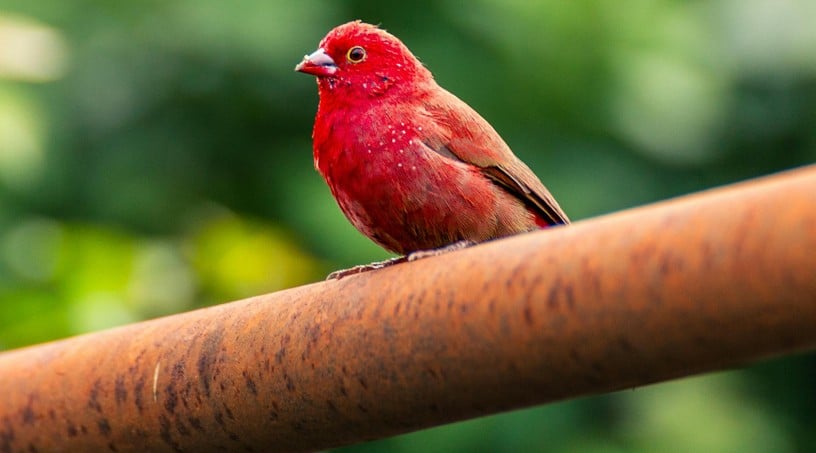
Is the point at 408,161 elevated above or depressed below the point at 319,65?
below

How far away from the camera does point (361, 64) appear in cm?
428

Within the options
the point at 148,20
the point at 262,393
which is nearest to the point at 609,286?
the point at 262,393

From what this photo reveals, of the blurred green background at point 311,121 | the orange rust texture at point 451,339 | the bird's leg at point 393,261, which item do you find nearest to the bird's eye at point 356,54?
the bird's leg at point 393,261

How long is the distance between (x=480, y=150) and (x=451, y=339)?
1941mm

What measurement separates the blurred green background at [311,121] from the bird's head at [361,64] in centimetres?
135

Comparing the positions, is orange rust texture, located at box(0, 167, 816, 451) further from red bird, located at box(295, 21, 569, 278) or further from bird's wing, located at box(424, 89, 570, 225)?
bird's wing, located at box(424, 89, 570, 225)

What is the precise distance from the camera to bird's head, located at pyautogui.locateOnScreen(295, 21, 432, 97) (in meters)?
4.17

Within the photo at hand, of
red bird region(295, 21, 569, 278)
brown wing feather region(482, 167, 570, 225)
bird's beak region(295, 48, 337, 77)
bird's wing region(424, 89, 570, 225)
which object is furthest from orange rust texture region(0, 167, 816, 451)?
bird's beak region(295, 48, 337, 77)

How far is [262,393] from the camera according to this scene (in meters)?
2.51

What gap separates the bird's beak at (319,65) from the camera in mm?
4258

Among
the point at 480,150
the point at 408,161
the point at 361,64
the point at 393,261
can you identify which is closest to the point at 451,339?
the point at 393,261

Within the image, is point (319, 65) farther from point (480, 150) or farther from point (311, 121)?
point (311, 121)

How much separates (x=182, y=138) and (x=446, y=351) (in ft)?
15.7

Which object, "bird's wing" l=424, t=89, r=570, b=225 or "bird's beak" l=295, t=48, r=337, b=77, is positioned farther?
"bird's beak" l=295, t=48, r=337, b=77
